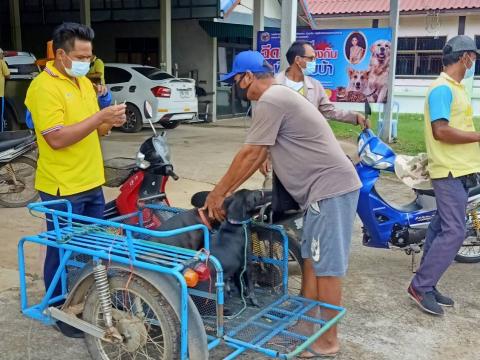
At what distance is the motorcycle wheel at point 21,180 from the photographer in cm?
623

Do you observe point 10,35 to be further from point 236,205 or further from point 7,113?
point 236,205

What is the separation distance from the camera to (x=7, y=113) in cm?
994

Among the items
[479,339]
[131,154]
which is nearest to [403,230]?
[479,339]

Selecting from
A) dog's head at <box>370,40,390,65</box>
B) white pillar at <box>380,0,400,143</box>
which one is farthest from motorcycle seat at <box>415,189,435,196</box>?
white pillar at <box>380,0,400,143</box>

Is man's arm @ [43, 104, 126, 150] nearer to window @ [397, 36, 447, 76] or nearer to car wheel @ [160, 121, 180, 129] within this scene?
car wheel @ [160, 121, 180, 129]

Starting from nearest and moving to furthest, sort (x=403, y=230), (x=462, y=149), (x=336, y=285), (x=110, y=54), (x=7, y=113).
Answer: (x=336, y=285) → (x=462, y=149) → (x=403, y=230) → (x=7, y=113) → (x=110, y=54)

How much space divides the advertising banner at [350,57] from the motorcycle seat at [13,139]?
4.99m

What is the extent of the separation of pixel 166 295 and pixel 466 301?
2.51 metres

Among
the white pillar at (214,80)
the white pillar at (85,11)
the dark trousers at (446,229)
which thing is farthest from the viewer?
the white pillar at (214,80)

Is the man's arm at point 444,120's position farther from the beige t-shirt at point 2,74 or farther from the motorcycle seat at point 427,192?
the beige t-shirt at point 2,74

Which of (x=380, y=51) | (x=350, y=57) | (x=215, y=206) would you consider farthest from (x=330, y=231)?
(x=380, y=51)

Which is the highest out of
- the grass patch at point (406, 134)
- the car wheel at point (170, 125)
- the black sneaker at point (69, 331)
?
the car wheel at point (170, 125)

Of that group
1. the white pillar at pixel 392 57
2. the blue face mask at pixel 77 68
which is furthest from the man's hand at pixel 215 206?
the white pillar at pixel 392 57

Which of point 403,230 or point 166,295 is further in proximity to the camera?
point 403,230
